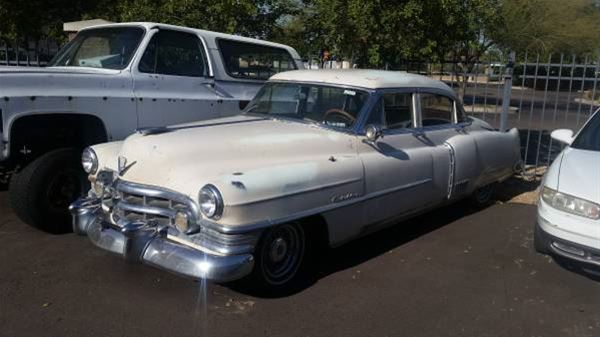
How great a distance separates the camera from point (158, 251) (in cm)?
375

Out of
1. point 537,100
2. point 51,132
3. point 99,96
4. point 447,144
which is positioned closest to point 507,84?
point 447,144

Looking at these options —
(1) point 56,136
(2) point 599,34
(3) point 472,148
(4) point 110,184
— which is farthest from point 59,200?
(2) point 599,34

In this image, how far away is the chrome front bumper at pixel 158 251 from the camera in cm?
357

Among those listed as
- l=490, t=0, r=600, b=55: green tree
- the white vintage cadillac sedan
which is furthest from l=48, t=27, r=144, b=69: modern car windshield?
l=490, t=0, r=600, b=55: green tree

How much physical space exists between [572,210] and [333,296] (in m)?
1.95

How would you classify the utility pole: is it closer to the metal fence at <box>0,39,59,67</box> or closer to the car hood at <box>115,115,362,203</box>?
the car hood at <box>115,115,362,203</box>

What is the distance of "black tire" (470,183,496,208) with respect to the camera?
6848 mm

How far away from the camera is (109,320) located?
12.1 feet

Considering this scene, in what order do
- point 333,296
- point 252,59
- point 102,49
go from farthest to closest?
1. point 252,59
2. point 102,49
3. point 333,296

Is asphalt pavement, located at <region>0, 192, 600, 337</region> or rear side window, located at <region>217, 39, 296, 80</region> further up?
rear side window, located at <region>217, 39, 296, 80</region>

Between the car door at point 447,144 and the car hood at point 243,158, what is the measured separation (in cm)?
125

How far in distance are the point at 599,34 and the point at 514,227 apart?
30346 mm

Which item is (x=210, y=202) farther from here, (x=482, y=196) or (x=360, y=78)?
(x=482, y=196)

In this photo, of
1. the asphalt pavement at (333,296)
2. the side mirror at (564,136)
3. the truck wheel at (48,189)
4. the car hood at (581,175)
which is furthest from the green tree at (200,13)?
the car hood at (581,175)
